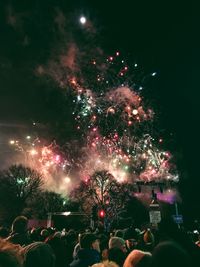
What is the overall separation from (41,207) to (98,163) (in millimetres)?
12687

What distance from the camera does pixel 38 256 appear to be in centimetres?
368

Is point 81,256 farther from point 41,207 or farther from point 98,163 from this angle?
point 41,207

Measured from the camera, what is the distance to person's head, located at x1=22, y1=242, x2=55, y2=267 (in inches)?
143

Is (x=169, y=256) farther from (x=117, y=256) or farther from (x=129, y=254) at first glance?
(x=117, y=256)

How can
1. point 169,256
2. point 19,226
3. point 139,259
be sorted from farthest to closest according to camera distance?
1. point 19,226
2. point 139,259
3. point 169,256

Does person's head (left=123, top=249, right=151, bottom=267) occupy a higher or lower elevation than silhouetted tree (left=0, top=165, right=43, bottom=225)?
lower

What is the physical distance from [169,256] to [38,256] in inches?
70.3

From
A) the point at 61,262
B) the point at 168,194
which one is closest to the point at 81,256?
the point at 61,262

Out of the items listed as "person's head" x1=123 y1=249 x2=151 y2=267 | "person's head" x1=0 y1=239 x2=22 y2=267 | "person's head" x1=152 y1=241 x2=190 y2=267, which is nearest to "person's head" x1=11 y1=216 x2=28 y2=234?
"person's head" x1=0 y1=239 x2=22 y2=267

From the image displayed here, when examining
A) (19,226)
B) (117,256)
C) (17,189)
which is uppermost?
(17,189)

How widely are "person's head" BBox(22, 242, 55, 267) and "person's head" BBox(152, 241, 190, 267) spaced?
5.17 feet

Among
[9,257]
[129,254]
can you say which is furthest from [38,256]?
[129,254]

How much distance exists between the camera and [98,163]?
4075cm

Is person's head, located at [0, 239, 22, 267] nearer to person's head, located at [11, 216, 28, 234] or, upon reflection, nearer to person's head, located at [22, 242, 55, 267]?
person's head, located at [22, 242, 55, 267]
